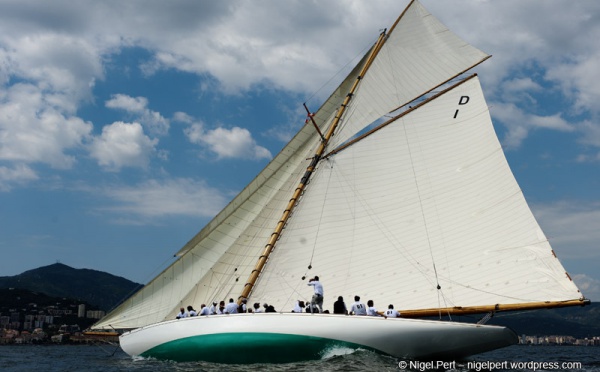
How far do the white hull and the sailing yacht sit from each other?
0.05 metres

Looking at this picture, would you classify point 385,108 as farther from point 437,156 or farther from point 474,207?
point 474,207

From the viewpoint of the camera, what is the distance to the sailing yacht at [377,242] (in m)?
24.3

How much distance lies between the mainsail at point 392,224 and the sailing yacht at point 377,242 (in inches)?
2.4

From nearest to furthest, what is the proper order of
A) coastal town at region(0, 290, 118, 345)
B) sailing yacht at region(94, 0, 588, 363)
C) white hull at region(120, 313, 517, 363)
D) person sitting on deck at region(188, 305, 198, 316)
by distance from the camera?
white hull at region(120, 313, 517, 363)
sailing yacht at region(94, 0, 588, 363)
person sitting on deck at region(188, 305, 198, 316)
coastal town at region(0, 290, 118, 345)

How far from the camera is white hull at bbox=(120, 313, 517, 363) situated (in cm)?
2305

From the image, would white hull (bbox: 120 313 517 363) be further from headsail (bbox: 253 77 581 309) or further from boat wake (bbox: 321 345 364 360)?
headsail (bbox: 253 77 581 309)

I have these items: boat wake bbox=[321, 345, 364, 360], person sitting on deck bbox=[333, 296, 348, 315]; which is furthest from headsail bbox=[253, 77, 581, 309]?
boat wake bbox=[321, 345, 364, 360]

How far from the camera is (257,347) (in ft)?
79.7

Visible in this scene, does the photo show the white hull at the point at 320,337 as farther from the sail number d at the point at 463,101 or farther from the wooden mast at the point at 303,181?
the sail number d at the point at 463,101

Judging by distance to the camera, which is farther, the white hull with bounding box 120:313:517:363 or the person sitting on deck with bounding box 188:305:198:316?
the person sitting on deck with bounding box 188:305:198:316

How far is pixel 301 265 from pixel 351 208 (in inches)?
147

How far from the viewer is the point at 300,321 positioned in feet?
77.5

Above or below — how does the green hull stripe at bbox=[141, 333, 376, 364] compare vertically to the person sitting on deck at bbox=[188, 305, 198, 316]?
below

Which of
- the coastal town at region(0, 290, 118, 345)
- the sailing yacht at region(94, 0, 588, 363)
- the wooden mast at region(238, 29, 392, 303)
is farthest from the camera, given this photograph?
the coastal town at region(0, 290, 118, 345)
